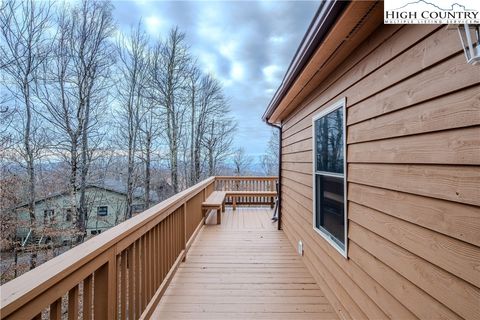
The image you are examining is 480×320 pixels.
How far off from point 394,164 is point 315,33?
1.10 metres

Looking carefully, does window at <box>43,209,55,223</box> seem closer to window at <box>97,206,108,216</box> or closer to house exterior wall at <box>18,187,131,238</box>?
house exterior wall at <box>18,187,131,238</box>

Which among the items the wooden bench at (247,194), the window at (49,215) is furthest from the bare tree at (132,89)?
the wooden bench at (247,194)

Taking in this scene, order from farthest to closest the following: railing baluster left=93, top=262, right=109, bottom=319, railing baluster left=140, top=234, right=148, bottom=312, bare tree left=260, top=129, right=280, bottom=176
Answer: bare tree left=260, top=129, right=280, bottom=176
railing baluster left=140, top=234, right=148, bottom=312
railing baluster left=93, top=262, right=109, bottom=319

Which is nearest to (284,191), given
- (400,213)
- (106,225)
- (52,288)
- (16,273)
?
(400,213)

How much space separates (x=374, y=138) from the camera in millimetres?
1725

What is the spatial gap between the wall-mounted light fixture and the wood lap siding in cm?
8

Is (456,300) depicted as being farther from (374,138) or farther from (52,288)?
(52,288)

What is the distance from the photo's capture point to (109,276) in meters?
1.49

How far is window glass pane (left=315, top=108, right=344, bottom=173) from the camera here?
240 centimetres

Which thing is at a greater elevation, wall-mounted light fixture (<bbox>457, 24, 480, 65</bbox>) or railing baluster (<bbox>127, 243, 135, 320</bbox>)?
wall-mounted light fixture (<bbox>457, 24, 480, 65</bbox>)

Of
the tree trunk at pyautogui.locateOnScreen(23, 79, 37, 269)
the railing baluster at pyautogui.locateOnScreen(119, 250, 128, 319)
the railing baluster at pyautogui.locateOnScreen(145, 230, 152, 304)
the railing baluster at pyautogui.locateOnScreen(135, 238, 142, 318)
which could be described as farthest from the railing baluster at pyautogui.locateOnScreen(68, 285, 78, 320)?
the tree trunk at pyautogui.locateOnScreen(23, 79, 37, 269)

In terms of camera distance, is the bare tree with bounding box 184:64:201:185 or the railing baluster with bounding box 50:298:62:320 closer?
the railing baluster with bounding box 50:298:62:320

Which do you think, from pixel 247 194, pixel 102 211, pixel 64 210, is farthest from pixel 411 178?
pixel 102 211

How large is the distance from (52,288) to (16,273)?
8849 millimetres
